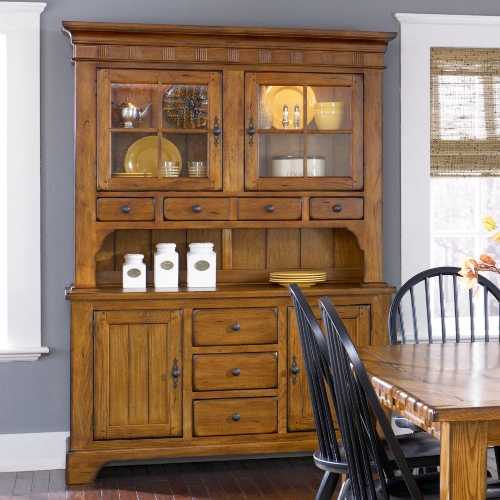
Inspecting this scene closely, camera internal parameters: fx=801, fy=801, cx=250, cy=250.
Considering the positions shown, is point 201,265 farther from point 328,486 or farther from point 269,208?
point 328,486

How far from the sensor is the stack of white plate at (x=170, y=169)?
364 cm

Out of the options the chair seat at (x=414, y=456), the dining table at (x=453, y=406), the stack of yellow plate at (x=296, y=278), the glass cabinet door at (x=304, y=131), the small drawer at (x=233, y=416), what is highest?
the glass cabinet door at (x=304, y=131)

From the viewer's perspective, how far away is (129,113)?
142 inches

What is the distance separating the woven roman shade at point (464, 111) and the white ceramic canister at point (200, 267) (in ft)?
4.10

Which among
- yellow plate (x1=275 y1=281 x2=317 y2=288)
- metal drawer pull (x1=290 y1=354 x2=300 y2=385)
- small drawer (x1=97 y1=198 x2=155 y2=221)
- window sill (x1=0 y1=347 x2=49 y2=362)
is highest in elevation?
small drawer (x1=97 y1=198 x2=155 y2=221)

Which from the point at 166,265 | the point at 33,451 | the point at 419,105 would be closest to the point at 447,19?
the point at 419,105

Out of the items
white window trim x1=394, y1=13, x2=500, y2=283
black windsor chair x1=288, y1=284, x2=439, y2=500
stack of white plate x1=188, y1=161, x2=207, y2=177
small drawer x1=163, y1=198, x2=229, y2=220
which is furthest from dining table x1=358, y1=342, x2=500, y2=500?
white window trim x1=394, y1=13, x2=500, y2=283

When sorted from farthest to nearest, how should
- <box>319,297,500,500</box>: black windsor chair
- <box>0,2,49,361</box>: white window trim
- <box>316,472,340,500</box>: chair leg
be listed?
<box>0,2,49,361</box>: white window trim, <box>316,472,340,500</box>: chair leg, <box>319,297,500,500</box>: black windsor chair

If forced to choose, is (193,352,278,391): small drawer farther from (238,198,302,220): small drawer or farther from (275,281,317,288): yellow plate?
(238,198,302,220): small drawer

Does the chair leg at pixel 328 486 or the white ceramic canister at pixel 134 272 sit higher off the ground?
the white ceramic canister at pixel 134 272

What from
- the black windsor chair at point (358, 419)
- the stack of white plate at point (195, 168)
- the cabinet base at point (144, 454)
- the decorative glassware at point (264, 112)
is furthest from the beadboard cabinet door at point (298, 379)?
the black windsor chair at point (358, 419)

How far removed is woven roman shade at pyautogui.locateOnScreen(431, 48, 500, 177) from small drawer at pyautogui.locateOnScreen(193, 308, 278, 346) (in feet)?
3.99

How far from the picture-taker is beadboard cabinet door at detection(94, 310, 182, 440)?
352 centimetres

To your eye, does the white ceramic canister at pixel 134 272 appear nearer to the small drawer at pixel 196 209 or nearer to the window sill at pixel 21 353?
the small drawer at pixel 196 209
